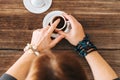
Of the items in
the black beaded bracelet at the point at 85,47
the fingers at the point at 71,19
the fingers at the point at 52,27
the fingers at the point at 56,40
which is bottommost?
the black beaded bracelet at the point at 85,47

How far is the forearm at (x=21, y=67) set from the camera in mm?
1068

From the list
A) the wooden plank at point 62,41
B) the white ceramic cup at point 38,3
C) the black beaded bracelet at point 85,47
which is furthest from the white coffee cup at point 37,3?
the black beaded bracelet at point 85,47

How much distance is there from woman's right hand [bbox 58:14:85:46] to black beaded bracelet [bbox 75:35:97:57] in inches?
0.5

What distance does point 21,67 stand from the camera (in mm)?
1083

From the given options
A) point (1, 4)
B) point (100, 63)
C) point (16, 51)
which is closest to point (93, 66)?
point (100, 63)

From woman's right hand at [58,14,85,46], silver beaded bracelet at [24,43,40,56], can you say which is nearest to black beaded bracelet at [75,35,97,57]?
woman's right hand at [58,14,85,46]

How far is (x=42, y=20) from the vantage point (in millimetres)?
1129

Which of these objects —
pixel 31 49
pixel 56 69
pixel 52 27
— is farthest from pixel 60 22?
pixel 56 69

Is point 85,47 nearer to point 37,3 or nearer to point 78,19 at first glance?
point 78,19

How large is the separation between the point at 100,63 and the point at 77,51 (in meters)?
0.09

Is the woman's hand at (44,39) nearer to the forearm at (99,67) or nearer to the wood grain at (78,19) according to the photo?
the wood grain at (78,19)

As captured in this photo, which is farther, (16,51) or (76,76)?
(16,51)

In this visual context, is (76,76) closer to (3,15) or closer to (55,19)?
(55,19)

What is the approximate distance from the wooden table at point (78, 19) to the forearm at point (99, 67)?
0.02 m
